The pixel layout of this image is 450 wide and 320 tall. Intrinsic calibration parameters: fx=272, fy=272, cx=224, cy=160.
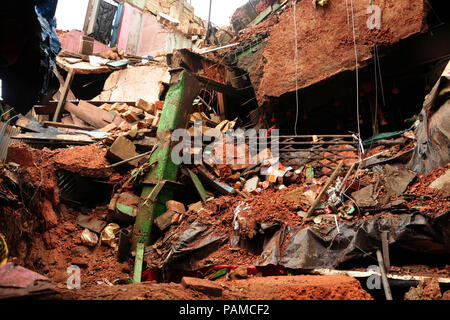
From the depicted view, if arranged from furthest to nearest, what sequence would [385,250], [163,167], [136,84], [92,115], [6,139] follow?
[136,84]
[92,115]
[6,139]
[163,167]
[385,250]

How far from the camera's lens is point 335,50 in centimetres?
645

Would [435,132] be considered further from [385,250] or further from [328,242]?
[328,242]

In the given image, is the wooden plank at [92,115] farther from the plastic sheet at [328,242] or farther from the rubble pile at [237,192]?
the plastic sheet at [328,242]

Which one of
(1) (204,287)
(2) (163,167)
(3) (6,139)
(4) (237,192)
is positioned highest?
(3) (6,139)

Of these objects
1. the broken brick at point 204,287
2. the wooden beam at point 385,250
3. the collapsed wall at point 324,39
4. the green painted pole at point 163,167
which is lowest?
the broken brick at point 204,287

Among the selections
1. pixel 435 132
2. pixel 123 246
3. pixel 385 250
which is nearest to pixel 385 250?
pixel 385 250

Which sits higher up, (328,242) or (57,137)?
(57,137)

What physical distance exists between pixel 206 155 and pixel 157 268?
2.56 m

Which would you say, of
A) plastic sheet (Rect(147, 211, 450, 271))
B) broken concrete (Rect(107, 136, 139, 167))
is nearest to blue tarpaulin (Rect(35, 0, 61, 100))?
broken concrete (Rect(107, 136, 139, 167))

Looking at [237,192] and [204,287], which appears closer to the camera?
[204,287]

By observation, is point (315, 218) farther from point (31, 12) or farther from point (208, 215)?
point (31, 12)

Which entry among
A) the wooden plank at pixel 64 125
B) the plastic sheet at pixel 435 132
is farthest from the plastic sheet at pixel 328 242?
the wooden plank at pixel 64 125

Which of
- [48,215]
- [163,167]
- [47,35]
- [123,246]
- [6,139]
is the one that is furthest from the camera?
[6,139]
